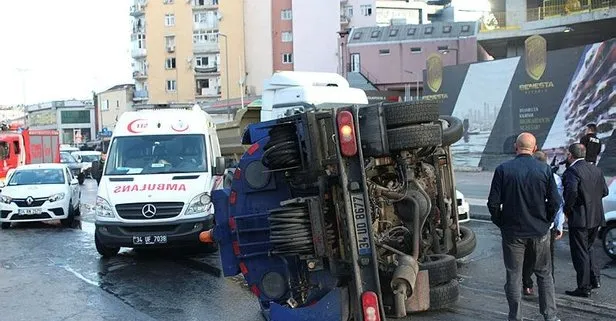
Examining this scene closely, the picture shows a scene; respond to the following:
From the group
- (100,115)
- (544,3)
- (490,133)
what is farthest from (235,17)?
(490,133)

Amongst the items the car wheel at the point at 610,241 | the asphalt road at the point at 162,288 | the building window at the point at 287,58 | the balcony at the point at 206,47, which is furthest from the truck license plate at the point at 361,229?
the balcony at the point at 206,47

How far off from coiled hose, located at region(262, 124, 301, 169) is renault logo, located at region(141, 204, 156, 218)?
16.6 ft

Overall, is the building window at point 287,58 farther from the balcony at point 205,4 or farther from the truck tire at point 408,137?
the truck tire at point 408,137

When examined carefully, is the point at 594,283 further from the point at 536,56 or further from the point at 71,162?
the point at 71,162

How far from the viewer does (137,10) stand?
85250mm

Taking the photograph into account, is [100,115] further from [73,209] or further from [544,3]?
[73,209]

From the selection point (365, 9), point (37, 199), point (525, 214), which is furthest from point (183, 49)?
point (525, 214)

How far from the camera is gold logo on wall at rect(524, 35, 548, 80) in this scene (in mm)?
24078

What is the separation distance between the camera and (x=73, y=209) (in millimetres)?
16359

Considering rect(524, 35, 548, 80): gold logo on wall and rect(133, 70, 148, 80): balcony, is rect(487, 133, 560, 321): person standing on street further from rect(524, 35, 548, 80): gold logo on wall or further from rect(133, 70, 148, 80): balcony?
rect(133, 70, 148, 80): balcony

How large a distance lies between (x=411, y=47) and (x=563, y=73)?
3581 centimetres

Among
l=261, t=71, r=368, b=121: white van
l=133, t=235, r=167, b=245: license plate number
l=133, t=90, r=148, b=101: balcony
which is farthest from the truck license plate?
l=133, t=90, r=148, b=101: balcony

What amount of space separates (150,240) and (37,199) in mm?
6539

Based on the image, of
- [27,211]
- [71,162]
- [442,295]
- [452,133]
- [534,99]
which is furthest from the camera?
[71,162]
